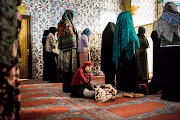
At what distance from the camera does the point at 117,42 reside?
3209 millimetres

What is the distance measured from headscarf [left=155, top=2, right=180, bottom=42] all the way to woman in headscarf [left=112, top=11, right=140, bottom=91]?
74 cm

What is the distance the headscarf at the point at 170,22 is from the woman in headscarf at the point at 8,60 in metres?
2.06

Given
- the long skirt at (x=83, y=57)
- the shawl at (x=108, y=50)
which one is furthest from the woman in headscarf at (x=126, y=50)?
the long skirt at (x=83, y=57)

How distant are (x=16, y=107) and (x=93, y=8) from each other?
5889mm

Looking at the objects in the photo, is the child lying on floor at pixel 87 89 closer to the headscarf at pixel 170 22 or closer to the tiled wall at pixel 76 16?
the headscarf at pixel 170 22

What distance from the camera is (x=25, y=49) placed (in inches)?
208

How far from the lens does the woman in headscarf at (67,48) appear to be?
9.73 ft

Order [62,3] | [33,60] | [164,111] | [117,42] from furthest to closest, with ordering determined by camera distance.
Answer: [62,3], [33,60], [117,42], [164,111]

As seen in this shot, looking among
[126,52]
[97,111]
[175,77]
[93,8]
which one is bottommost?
[97,111]

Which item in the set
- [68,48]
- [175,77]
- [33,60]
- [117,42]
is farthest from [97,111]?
[33,60]

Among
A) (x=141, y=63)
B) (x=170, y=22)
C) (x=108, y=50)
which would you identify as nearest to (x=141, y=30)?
(x=141, y=63)

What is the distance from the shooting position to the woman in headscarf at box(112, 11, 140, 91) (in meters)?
3.10

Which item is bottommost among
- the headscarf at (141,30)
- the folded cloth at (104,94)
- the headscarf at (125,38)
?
the folded cloth at (104,94)

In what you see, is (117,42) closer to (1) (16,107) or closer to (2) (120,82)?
(2) (120,82)
